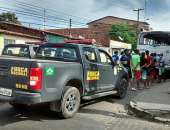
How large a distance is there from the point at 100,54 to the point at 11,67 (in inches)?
132

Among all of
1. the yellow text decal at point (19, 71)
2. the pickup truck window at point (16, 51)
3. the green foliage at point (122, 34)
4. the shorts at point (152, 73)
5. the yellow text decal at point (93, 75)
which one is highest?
the green foliage at point (122, 34)

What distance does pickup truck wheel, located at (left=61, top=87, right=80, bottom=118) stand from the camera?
8102mm

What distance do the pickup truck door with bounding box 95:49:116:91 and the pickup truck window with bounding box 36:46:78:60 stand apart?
3.43ft

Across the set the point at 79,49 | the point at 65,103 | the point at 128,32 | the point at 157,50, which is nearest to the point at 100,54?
the point at 79,49

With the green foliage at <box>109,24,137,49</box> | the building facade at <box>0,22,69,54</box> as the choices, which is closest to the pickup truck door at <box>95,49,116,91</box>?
Answer: the building facade at <box>0,22,69,54</box>

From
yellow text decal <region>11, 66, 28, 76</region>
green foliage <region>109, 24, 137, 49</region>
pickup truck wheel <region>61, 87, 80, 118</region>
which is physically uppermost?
green foliage <region>109, 24, 137, 49</region>

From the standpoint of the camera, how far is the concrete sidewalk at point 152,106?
29.3 ft

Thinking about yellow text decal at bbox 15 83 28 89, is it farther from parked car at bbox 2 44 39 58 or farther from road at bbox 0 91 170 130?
parked car at bbox 2 44 39 58

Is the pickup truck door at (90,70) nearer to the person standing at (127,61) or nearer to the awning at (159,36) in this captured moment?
the person standing at (127,61)

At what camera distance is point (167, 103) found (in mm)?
10492

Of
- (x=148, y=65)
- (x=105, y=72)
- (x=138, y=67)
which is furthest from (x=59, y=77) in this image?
(x=148, y=65)

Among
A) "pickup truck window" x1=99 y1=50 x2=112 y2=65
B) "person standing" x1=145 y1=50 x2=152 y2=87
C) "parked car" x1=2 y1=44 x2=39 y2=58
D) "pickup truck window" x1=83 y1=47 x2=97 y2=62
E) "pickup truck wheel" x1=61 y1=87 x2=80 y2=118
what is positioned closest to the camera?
"pickup truck wheel" x1=61 y1=87 x2=80 y2=118

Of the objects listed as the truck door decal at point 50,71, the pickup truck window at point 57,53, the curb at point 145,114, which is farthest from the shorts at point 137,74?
the truck door decal at point 50,71

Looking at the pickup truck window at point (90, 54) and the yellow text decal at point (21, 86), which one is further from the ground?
the pickup truck window at point (90, 54)
